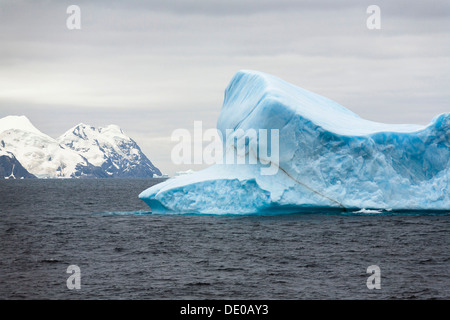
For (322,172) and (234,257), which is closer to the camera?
(234,257)

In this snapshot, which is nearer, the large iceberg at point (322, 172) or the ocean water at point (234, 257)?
the ocean water at point (234, 257)

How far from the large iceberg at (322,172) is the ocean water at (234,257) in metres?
0.98

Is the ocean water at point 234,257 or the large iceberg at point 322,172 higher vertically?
the large iceberg at point 322,172

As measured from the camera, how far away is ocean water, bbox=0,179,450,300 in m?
14.7

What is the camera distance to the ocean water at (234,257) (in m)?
14.7

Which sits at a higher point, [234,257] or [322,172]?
[322,172]

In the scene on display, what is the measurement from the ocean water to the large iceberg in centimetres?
98

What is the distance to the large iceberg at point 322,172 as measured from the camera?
1008 inches

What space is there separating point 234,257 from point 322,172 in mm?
8002

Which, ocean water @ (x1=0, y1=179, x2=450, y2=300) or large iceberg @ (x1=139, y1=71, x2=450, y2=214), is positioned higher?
large iceberg @ (x1=139, y1=71, x2=450, y2=214)

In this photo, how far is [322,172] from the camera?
84.1 ft

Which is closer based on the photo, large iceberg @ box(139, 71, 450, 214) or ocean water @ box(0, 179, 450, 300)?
ocean water @ box(0, 179, 450, 300)
